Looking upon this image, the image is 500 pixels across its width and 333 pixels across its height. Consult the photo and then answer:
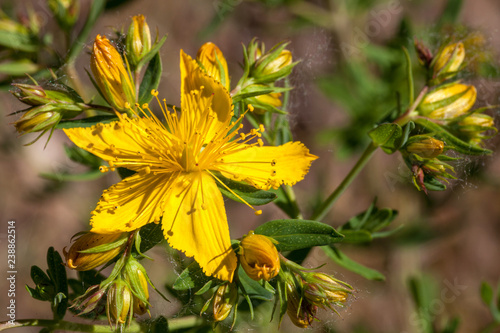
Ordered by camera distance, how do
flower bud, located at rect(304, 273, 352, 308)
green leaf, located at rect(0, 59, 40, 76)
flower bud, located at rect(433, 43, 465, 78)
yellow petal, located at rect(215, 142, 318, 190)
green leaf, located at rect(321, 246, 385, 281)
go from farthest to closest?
green leaf, located at rect(0, 59, 40, 76) < green leaf, located at rect(321, 246, 385, 281) < flower bud, located at rect(433, 43, 465, 78) < yellow petal, located at rect(215, 142, 318, 190) < flower bud, located at rect(304, 273, 352, 308)

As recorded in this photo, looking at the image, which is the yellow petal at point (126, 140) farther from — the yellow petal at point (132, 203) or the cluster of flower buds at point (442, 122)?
the cluster of flower buds at point (442, 122)

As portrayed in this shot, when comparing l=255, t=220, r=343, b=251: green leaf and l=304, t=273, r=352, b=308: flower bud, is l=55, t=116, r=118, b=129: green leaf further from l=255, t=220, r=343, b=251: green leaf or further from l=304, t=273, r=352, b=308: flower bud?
l=304, t=273, r=352, b=308: flower bud

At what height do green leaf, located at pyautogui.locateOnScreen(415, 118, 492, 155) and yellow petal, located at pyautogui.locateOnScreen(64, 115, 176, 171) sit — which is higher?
yellow petal, located at pyautogui.locateOnScreen(64, 115, 176, 171)

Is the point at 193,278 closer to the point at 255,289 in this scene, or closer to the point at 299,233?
the point at 255,289

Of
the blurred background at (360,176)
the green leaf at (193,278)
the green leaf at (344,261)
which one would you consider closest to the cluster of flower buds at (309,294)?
the green leaf at (193,278)

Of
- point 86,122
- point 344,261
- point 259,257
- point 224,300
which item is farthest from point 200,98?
point 344,261

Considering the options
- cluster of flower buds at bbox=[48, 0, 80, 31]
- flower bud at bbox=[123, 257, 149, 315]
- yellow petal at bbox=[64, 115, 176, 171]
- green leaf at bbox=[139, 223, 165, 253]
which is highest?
cluster of flower buds at bbox=[48, 0, 80, 31]

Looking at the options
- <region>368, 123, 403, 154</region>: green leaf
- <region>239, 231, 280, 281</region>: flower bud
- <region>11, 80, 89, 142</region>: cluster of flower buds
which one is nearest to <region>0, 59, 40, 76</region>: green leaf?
<region>11, 80, 89, 142</region>: cluster of flower buds
